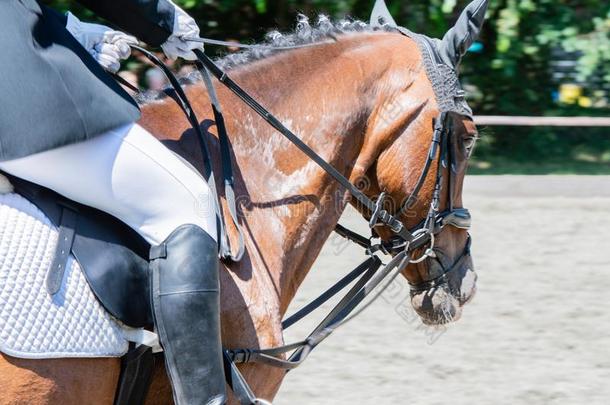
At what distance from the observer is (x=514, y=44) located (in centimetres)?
938

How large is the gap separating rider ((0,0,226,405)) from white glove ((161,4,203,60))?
0.16 ft

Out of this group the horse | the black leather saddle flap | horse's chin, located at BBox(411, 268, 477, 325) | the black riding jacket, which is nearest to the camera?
the black riding jacket

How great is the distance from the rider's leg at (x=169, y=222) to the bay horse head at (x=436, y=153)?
0.72m

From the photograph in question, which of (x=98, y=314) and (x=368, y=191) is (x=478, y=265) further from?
(x=98, y=314)

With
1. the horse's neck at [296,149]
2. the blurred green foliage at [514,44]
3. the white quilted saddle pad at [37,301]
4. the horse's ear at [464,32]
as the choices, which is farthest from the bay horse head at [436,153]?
the blurred green foliage at [514,44]

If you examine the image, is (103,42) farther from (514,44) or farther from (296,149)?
(514,44)

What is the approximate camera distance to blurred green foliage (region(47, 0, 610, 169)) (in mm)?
9117

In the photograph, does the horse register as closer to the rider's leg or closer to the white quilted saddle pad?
the rider's leg

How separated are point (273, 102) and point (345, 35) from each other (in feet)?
1.29

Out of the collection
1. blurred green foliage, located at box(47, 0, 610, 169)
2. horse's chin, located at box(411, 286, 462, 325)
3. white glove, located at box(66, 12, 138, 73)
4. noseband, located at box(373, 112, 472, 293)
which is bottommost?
blurred green foliage, located at box(47, 0, 610, 169)

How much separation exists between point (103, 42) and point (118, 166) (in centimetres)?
57

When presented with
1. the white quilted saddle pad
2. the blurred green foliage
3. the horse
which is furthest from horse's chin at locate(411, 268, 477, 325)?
the blurred green foliage

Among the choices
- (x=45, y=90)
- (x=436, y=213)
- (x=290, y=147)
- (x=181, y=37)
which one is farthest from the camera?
(x=436, y=213)

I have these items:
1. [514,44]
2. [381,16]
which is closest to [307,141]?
[381,16]
